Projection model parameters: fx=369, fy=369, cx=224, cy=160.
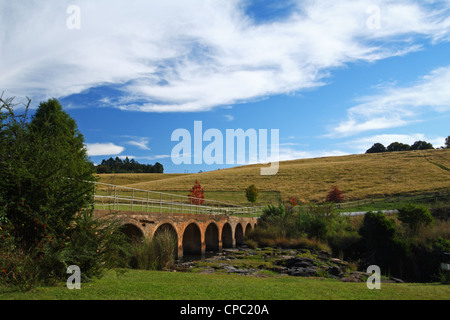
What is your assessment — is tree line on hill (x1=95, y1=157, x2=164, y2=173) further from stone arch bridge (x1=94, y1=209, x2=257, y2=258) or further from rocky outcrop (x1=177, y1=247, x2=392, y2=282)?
rocky outcrop (x1=177, y1=247, x2=392, y2=282)

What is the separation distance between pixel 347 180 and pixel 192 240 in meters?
45.9

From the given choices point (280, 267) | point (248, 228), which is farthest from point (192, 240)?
point (248, 228)

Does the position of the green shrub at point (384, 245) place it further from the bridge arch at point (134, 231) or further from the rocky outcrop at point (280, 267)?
the bridge arch at point (134, 231)

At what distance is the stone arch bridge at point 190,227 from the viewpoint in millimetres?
14359

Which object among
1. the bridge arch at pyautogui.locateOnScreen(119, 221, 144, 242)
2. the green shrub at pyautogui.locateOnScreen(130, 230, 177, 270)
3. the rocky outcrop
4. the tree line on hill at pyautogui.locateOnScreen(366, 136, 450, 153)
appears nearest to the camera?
the green shrub at pyautogui.locateOnScreen(130, 230, 177, 270)

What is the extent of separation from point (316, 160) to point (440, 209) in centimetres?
6503

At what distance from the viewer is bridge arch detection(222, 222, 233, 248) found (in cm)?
2843

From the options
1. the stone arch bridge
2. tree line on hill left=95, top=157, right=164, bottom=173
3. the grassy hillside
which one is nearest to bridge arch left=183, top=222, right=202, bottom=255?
the stone arch bridge

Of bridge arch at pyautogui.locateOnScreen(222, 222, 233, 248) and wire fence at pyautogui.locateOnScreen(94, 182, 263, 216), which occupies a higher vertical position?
wire fence at pyautogui.locateOnScreen(94, 182, 263, 216)

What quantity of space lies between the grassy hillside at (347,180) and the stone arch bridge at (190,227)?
953 inches

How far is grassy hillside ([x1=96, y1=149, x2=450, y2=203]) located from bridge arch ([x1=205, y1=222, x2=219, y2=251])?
2793 centimetres

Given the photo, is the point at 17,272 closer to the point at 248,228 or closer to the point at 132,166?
the point at 248,228

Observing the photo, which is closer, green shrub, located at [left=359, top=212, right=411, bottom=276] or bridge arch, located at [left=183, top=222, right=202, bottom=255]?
green shrub, located at [left=359, top=212, right=411, bottom=276]

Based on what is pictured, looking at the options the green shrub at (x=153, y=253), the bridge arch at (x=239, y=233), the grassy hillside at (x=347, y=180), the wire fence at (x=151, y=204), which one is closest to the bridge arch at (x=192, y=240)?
the wire fence at (x=151, y=204)
